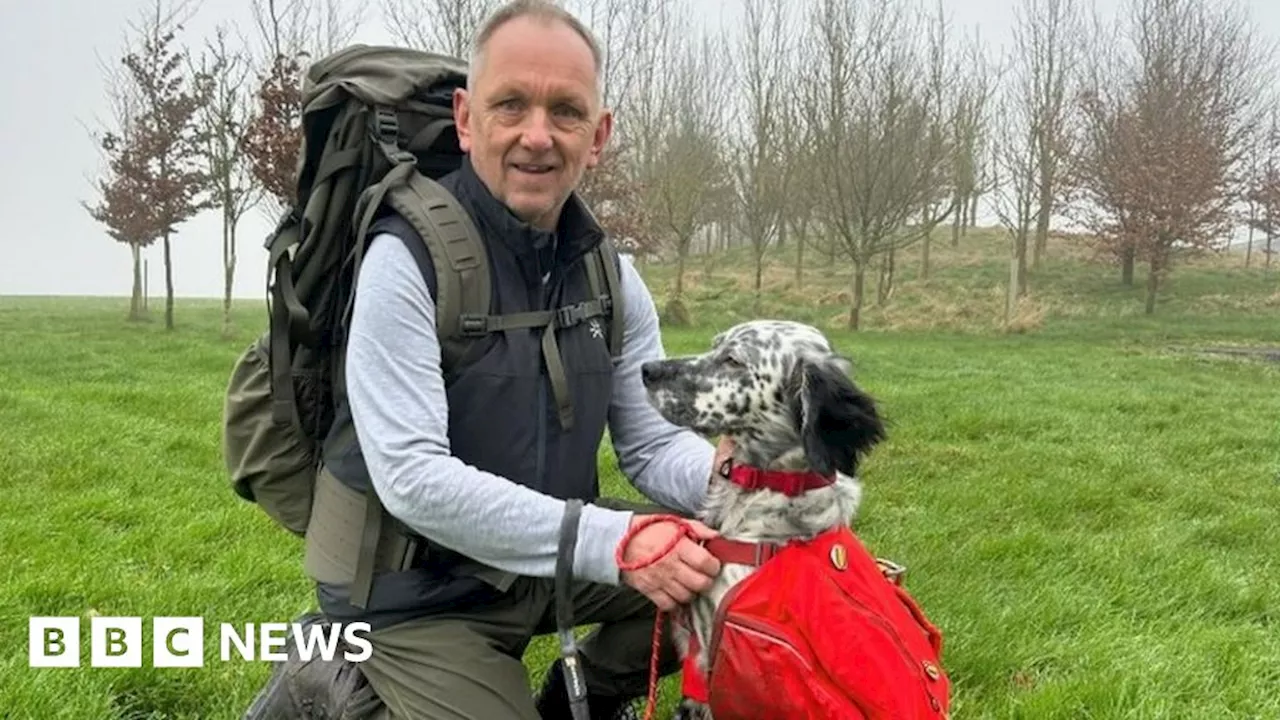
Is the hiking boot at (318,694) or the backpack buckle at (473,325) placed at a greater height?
the backpack buckle at (473,325)

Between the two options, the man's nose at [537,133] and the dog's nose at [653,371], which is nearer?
the man's nose at [537,133]

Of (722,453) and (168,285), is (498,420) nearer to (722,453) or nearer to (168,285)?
(722,453)

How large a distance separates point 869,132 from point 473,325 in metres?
28.4

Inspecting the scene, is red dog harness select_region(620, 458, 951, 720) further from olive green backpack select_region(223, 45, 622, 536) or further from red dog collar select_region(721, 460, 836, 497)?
olive green backpack select_region(223, 45, 622, 536)

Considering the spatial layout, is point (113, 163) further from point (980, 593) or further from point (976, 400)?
point (980, 593)

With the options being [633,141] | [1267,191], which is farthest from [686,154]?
[1267,191]

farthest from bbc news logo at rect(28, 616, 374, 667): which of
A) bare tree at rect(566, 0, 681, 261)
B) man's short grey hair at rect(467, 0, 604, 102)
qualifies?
bare tree at rect(566, 0, 681, 261)

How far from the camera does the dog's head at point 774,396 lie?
3051 mm

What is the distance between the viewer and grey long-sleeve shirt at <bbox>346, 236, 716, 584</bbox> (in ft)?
8.39

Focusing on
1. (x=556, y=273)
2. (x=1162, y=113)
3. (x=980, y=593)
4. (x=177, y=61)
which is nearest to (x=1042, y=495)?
(x=980, y=593)

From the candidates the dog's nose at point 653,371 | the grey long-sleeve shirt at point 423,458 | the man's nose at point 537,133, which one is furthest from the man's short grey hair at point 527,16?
the dog's nose at point 653,371

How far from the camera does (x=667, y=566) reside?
2.52 metres

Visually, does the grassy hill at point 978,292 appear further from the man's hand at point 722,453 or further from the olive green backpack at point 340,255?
the olive green backpack at point 340,255

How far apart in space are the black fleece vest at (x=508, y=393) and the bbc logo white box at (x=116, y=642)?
1.36 metres
